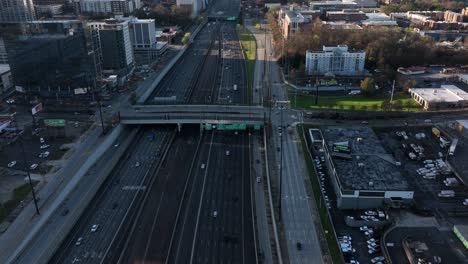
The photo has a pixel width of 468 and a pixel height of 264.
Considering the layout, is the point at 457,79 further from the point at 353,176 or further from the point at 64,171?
the point at 64,171

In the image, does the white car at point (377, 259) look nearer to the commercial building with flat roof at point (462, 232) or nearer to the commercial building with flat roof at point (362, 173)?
the commercial building with flat roof at point (362, 173)

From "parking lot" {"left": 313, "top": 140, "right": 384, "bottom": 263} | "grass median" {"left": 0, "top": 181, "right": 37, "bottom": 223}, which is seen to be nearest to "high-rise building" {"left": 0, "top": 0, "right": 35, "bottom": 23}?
"grass median" {"left": 0, "top": 181, "right": 37, "bottom": 223}

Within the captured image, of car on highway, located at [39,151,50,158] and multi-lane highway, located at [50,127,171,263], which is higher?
car on highway, located at [39,151,50,158]

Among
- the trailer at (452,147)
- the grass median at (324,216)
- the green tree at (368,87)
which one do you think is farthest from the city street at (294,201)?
the trailer at (452,147)

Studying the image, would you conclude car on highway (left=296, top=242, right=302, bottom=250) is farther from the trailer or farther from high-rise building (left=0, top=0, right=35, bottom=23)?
high-rise building (left=0, top=0, right=35, bottom=23)

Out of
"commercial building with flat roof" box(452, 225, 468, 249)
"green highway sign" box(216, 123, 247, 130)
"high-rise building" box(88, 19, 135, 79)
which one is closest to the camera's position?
"commercial building with flat roof" box(452, 225, 468, 249)

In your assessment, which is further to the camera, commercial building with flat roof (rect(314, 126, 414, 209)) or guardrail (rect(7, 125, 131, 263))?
commercial building with flat roof (rect(314, 126, 414, 209))

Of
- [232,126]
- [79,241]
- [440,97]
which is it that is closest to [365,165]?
[232,126]
